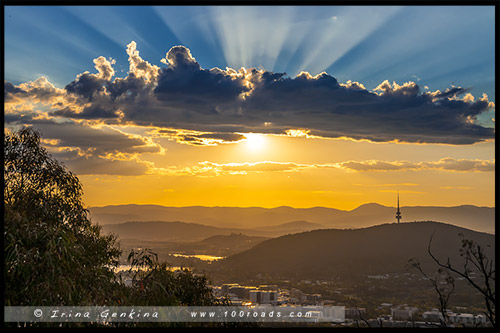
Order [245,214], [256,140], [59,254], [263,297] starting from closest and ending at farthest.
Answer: [59,254]
[263,297]
[256,140]
[245,214]

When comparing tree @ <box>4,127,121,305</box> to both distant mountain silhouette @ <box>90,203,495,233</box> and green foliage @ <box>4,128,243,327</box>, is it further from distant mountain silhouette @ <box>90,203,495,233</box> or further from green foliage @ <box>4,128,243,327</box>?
distant mountain silhouette @ <box>90,203,495,233</box>

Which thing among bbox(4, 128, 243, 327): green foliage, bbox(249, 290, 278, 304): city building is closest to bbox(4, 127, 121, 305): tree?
bbox(4, 128, 243, 327): green foliage

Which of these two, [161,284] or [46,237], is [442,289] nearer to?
[161,284]

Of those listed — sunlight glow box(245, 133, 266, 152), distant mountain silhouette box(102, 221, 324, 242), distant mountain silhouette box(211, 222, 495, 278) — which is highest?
sunlight glow box(245, 133, 266, 152)

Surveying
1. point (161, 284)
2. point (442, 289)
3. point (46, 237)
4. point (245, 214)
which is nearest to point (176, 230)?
point (245, 214)

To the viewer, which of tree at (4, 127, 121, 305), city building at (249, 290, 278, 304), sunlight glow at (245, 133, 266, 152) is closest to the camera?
tree at (4, 127, 121, 305)

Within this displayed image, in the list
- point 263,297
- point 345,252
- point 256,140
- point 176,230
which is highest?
point 256,140

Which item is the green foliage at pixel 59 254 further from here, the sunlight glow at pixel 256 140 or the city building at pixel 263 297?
the sunlight glow at pixel 256 140
